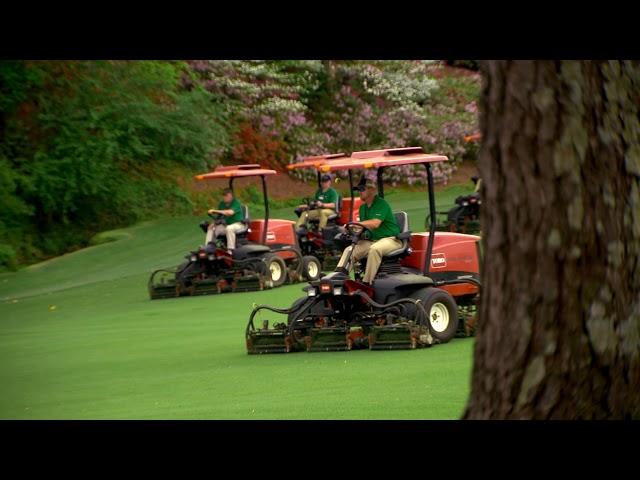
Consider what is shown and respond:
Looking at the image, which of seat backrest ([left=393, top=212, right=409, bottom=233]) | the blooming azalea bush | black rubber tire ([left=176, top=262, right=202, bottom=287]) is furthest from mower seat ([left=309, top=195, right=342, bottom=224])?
the blooming azalea bush

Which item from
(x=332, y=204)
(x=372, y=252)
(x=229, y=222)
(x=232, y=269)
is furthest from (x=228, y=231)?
(x=372, y=252)

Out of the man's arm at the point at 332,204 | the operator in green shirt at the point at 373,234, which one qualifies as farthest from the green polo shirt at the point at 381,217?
the man's arm at the point at 332,204

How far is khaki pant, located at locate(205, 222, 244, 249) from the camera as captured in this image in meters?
23.4

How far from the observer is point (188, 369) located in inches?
531

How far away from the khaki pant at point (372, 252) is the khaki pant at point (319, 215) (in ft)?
37.7

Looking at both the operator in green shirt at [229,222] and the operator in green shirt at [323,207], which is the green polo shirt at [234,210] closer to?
the operator in green shirt at [229,222]

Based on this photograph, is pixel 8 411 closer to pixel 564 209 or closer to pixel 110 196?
pixel 564 209

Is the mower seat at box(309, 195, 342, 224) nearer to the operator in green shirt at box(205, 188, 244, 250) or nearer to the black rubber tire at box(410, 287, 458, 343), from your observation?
the operator in green shirt at box(205, 188, 244, 250)

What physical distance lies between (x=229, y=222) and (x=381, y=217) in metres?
9.44

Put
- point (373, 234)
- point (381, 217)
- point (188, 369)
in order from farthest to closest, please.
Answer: point (373, 234) < point (381, 217) < point (188, 369)

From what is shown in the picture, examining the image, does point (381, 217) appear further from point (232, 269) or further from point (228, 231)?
point (228, 231)

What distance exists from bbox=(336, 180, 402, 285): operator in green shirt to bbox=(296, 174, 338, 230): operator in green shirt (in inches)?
454
